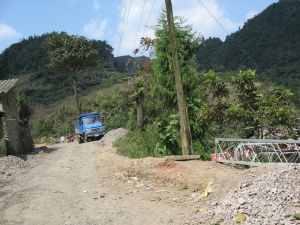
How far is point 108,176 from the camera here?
59.5 ft

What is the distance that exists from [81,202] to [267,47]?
94.8 meters

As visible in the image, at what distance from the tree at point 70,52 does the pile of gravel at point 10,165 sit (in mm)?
35023

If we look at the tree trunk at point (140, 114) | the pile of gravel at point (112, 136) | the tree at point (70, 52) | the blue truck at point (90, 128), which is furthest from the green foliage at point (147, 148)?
the tree at point (70, 52)

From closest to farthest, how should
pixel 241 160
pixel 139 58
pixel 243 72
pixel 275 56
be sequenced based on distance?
1. pixel 241 160
2. pixel 243 72
3. pixel 139 58
4. pixel 275 56

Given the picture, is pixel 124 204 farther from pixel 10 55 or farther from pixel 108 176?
pixel 10 55

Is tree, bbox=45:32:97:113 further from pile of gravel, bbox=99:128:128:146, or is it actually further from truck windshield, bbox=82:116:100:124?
pile of gravel, bbox=99:128:128:146

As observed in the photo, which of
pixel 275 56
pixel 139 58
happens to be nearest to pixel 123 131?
pixel 139 58

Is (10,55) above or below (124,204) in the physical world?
above

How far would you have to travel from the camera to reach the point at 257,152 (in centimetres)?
1673

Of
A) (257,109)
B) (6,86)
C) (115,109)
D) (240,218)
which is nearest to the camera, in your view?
(240,218)

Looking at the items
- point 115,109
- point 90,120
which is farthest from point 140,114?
point 115,109

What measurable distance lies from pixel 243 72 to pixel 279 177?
8.28 metres

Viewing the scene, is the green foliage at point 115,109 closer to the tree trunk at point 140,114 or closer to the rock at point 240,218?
the tree trunk at point 140,114

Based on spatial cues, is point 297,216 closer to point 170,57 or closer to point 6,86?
point 170,57
